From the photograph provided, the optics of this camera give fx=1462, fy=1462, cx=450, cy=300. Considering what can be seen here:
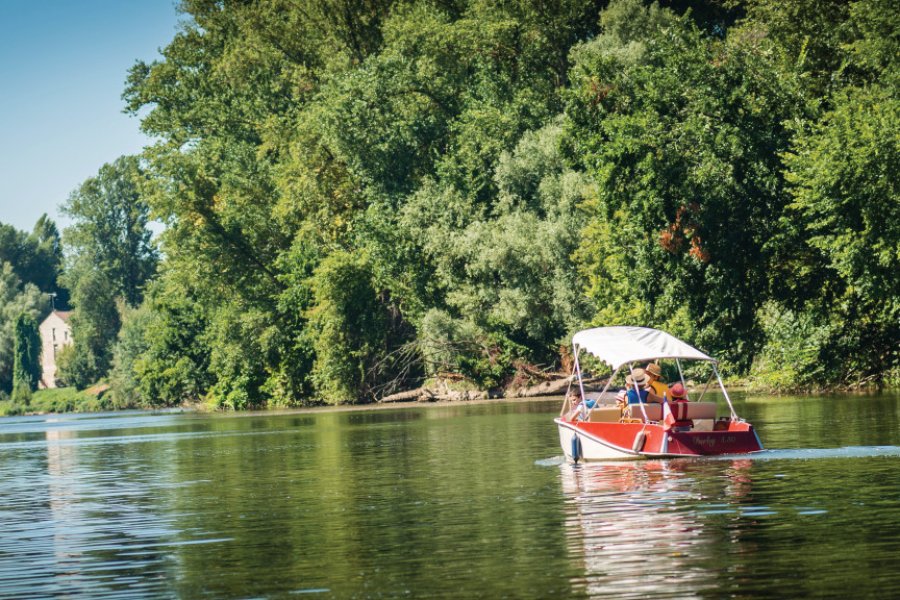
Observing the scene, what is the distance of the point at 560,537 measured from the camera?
19578 millimetres

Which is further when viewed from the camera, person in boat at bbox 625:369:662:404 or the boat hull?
person in boat at bbox 625:369:662:404

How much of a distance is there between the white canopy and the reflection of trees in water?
8.95 ft

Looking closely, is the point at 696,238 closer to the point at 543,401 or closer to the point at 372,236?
the point at 543,401

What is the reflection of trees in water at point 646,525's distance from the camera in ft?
50.8

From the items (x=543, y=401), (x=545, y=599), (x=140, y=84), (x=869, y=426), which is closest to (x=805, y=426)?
(x=869, y=426)

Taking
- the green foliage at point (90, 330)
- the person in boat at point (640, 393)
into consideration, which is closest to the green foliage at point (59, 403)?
Result: the green foliage at point (90, 330)

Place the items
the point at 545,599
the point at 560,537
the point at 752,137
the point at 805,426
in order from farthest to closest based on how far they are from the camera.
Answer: the point at 752,137, the point at 805,426, the point at 560,537, the point at 545,599

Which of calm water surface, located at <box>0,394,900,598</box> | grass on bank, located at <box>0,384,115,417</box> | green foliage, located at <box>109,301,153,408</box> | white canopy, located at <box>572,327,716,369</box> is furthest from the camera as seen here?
grass on bank, located at <box>0,384,115,417</box>

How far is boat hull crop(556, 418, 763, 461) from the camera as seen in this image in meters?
30.9

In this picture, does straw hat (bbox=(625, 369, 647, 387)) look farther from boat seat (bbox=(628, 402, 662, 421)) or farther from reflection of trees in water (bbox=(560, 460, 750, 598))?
reflection of trees in water (bbox=(560, 460, 750, 598))

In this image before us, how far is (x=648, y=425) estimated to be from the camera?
3158cm

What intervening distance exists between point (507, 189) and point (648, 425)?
152 ft

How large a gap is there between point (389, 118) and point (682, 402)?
55.6m

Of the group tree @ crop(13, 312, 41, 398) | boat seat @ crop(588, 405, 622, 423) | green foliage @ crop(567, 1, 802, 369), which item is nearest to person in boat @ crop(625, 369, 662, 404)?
boat seat @ crop(588, 405, 622, 423)
